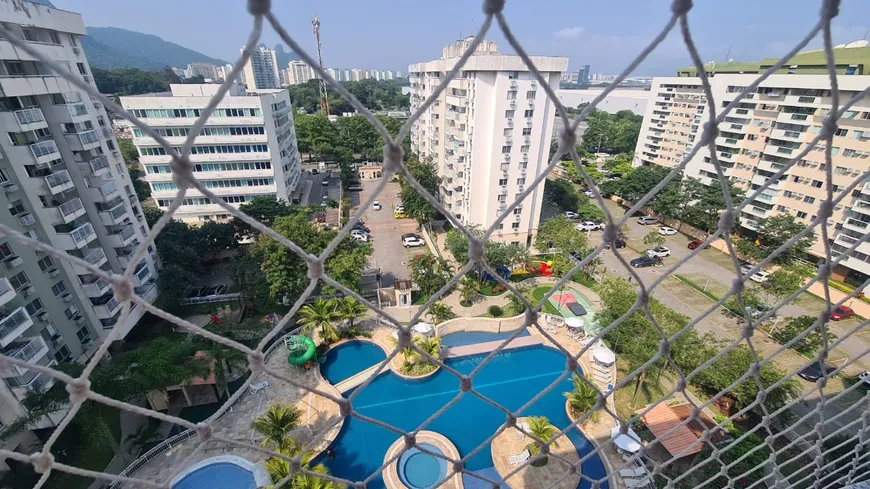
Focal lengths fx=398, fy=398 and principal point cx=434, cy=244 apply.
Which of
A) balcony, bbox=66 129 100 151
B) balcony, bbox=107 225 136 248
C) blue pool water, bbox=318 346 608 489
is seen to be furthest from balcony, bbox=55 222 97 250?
blue pool water, bbox=318 346 608 489

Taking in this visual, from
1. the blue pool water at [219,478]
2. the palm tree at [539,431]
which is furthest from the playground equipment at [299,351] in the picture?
the palm tree at [539,431]

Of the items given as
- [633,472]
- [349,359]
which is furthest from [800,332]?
[349,359]

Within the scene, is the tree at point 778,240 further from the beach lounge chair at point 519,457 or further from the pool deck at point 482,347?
the beach lounge chair at point 519,457

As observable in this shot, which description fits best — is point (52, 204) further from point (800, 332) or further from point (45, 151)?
point (800, 332)

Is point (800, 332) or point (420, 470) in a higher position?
point (800, 332)

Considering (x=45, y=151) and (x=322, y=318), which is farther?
(x=322, y=318)

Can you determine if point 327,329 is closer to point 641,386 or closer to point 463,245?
point 463,245
